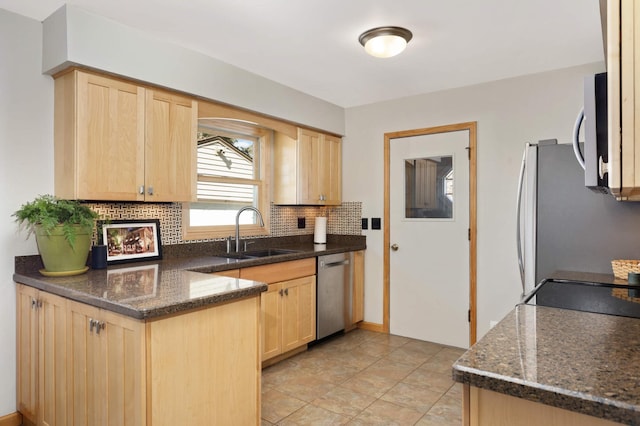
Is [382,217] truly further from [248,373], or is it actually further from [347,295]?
[248,373]

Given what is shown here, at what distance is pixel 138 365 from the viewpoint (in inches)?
61.2

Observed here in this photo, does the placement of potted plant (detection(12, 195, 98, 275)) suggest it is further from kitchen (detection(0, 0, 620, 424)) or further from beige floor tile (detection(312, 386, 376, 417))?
beige floor tile (detection(312, 386, 376, 417))

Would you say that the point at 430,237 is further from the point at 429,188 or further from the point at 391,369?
Answer: the point at 391,369

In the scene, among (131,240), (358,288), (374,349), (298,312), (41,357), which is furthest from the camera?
(358,288)

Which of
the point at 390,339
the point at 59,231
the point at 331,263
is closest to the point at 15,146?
the point at 59,231

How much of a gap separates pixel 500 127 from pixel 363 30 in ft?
5.32

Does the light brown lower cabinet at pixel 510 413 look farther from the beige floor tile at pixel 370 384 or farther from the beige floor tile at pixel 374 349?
the beige floor tile at pixel 374 349

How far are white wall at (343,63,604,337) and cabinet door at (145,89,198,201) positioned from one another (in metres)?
2.06

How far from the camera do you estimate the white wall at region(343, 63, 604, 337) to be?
10.3 ft

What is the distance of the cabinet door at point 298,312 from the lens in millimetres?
3244

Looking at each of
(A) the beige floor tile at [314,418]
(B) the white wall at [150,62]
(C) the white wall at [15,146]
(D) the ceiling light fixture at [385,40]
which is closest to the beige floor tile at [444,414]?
(A) the beige floor tile at [314,418]

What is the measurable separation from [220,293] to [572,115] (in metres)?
2.94

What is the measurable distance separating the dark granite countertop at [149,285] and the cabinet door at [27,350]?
104 millimetres

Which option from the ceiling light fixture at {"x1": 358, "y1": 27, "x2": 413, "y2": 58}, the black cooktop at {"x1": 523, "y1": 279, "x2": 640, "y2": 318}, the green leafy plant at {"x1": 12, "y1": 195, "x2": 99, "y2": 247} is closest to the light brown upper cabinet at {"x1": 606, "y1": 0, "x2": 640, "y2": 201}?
the black cooktop at {"x1": 523, "y1": 279, "x2": 640, "y2": 318}
